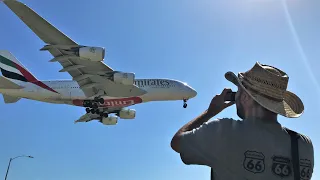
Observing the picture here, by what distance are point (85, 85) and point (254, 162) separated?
116 ft

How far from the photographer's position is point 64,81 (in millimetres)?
41281

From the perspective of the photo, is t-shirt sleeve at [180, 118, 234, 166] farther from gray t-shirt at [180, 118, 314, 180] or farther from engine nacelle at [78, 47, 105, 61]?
engine nacelle at [78, 47, 105, 61]

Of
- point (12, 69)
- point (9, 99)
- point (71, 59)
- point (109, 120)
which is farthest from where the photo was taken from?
point (109, 120)

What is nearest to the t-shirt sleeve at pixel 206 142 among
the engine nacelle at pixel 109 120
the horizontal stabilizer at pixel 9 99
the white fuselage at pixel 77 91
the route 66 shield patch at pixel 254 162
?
the route 66 shield patch at pixel 254 162

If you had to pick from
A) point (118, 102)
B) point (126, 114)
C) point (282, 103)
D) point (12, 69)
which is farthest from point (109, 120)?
point (282, 103)

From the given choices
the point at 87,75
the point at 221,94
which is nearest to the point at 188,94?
the point at 87,75

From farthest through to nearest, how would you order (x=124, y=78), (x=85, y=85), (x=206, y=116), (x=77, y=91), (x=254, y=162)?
(x=77, y=91), (x=85, y=85), (x=124, y=78), (x=206, y=116), (x=254, y=162)

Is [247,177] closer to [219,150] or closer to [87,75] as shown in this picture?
[219,150]

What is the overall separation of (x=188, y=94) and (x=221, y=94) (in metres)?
36.3

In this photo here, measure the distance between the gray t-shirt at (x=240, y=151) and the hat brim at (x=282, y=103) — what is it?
17cm

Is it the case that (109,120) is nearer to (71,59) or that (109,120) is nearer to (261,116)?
(71,59)

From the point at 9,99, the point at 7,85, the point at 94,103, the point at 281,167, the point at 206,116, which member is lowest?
the point at 281,167

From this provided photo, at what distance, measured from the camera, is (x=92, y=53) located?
99.4ft

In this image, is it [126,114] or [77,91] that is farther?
[126,114]
